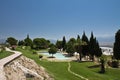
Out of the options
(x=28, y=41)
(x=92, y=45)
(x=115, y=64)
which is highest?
(x=28, y=41)

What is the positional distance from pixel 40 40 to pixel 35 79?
91.1 meters

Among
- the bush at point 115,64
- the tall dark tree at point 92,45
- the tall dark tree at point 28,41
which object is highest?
the tall dark tree at point 28,41

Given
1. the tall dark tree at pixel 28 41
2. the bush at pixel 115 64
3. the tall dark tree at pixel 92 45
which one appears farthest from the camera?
the tall dark tree at pixel 28 41

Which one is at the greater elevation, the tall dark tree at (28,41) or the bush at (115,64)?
the tall dark tree at (28,41)

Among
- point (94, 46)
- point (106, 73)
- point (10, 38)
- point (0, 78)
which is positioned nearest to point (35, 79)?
point (0, 78)

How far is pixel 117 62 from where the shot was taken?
171 feet

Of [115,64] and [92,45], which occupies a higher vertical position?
[92,45]

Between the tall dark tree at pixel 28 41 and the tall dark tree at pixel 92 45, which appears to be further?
the tall dark tree at pixel 28 41

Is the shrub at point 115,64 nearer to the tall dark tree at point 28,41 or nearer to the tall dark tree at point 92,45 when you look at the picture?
the tall dark tree at point 92,45

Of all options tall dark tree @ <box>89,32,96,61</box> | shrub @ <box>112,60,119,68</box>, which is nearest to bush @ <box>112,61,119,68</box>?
shrub @ <box>112,60,119,68</box>

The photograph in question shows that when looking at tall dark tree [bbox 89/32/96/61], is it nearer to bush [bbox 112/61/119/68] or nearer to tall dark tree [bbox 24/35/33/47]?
bush [bbox 112/61/119/68]

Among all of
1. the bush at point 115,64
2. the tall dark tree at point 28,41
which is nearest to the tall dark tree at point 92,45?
the bush at point 115,64

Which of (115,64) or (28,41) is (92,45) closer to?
(115,64)

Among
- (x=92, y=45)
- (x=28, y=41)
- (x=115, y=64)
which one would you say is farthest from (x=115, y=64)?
(x=28, y=41)
